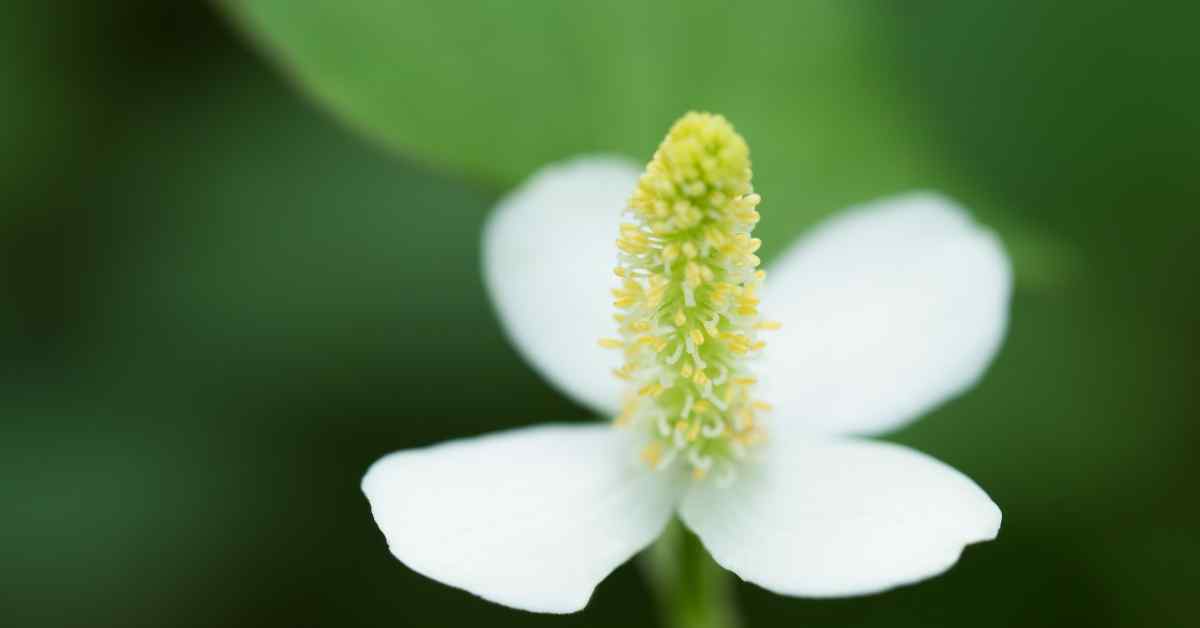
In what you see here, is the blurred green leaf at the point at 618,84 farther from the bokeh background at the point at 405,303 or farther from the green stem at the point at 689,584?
the green stem at the point at 689,584

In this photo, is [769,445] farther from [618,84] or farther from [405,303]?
[405,303]

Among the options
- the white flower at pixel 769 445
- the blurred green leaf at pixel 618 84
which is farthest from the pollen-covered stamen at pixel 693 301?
the blurred green leaf at pixel 618 84

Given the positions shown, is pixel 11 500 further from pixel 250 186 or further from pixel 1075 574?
pixel 1075 574

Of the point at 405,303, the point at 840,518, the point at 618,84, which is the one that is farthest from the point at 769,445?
the point at 405,303

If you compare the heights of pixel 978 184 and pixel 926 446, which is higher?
pixel 978 184

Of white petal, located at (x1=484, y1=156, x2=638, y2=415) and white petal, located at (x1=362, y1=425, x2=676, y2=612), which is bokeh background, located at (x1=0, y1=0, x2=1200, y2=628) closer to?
white petal, located at (x1=484, y1=156, x2=638, y2=415)

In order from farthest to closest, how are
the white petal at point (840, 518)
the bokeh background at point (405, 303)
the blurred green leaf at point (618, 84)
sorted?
the bokeh background at point (405, 303)
the blurred green leaf at point (618, 84)
the white petal at point (840, 518)

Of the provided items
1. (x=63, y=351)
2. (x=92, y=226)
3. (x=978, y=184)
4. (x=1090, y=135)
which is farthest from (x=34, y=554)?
(x=1090, y=135)
